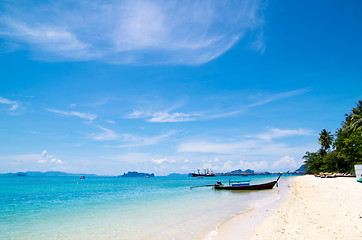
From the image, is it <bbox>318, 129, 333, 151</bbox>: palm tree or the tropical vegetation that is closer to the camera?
the tropical vegetation

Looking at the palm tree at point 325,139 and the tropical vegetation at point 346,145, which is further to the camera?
the palm tree at point 325,139

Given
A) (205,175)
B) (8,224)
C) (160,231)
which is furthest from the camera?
(205,175)

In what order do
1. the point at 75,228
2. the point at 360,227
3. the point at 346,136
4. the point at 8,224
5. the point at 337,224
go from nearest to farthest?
1. the point at 360,227
2. the point at 337,224
3. the point at 75,228
4. the point at 8,224
5. the point at 346,136

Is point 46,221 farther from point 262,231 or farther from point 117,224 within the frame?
point 262,231

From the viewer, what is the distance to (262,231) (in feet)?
32.8

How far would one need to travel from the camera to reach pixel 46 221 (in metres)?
15.9

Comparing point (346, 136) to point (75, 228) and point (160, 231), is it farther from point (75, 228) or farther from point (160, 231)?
point (75, 228)

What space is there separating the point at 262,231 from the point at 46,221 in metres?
15.2

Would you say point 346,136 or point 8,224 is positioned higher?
point 346,136

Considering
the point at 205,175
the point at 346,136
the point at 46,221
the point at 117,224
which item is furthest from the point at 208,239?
the point at 205,175

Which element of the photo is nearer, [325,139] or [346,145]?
[346,145]

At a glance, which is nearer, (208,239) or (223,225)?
(208,239)

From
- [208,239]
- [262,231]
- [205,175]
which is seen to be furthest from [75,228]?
[205,175]

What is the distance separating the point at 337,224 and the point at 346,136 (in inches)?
1664
